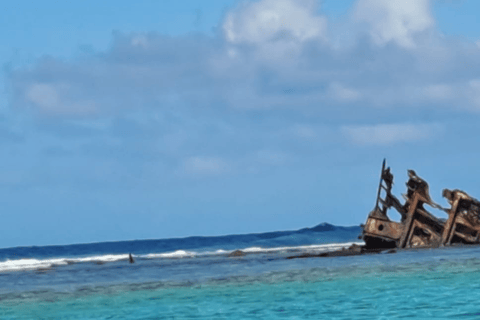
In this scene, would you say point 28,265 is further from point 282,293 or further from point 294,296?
point 294,296

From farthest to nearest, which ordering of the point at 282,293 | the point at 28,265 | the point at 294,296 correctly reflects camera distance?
1. the point at 28,265
2. the point at 282,293
3. the point at 294,296

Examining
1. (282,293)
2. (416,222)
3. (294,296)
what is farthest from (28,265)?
(294,296)

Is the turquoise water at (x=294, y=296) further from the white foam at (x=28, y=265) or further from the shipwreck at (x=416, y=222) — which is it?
the white foam at (x=28, y=265)

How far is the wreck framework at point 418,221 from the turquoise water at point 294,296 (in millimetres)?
6310

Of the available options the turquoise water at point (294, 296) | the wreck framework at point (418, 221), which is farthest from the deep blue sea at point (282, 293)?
the wreck framework at point (418, 221)

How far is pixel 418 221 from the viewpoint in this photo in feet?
107

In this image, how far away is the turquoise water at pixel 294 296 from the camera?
14.7 m

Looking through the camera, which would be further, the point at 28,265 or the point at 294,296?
the point at 28,265

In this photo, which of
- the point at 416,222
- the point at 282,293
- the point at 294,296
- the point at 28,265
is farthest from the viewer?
the point at 28,265

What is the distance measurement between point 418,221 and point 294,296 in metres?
16.4

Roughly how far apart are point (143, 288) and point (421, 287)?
8226mm

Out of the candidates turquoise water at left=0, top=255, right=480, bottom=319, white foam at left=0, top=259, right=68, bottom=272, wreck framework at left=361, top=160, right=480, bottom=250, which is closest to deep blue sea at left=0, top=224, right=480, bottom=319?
turquoise water at left=0, top=255, right=480, bottom=319

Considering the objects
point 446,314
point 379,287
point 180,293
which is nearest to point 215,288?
point 180,293

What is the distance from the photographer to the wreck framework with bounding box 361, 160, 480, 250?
3162 cm
